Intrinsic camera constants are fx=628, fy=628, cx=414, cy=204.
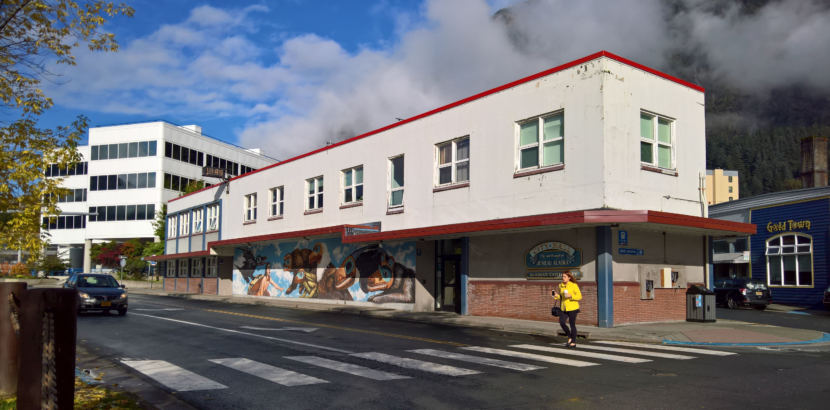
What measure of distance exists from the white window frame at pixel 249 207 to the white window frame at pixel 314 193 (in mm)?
6614

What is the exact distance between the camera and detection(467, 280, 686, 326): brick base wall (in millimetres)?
17344

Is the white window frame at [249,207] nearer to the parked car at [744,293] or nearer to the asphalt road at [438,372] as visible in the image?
the asphalt road at [438,372]

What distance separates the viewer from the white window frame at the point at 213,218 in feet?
133

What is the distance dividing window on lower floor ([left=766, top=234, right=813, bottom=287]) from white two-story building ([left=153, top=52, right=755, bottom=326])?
1382cm

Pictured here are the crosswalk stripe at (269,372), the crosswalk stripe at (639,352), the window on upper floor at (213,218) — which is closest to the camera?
the crosswalk stripe at (269,372)

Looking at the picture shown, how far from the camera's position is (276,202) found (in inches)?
1339

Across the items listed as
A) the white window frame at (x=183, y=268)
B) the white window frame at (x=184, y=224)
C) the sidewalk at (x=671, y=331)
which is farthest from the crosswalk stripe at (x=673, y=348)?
the white window frame at (x=183, y=268)

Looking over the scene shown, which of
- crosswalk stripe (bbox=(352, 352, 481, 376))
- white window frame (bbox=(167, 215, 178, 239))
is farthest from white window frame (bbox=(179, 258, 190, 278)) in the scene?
crosswalk stripe (bbox=(352, 352, 481, 376))

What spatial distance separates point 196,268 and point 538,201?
32.2 meters

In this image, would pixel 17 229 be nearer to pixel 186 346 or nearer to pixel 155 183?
pixel 186 346

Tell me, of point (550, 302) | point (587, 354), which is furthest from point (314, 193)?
point (587, 354)

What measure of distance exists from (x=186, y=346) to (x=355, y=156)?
15791 millimetres

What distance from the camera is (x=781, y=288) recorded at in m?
31.6

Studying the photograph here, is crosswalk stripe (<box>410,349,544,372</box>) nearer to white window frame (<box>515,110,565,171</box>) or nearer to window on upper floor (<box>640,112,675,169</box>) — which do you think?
white window frame (<box>515,110,565,171</box>)
